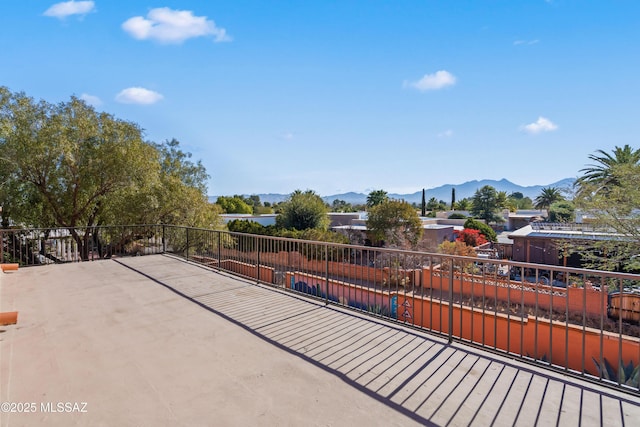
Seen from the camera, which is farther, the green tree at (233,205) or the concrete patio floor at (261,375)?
the green tree at (233,205)

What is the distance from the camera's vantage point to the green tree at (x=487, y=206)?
3962cm

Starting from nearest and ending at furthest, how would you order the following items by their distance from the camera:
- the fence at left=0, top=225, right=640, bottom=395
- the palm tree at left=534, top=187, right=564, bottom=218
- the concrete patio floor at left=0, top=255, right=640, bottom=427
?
1. the concrete patio floor at left=0, top=255, right=640, bottom=427
2. the fence at left=0, top=225, right=640, bottom=395
3. the palm tree at left=534, top=187, right=564, bottom=218

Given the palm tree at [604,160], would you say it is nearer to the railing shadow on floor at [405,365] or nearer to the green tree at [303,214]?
the green tree at [303,214]

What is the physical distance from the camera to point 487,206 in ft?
131

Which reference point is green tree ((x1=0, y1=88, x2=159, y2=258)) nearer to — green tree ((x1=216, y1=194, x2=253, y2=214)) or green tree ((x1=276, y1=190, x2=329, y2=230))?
green tree ((x1=276, y1=190, x2=329, y2=230))

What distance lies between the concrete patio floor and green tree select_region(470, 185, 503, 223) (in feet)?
134

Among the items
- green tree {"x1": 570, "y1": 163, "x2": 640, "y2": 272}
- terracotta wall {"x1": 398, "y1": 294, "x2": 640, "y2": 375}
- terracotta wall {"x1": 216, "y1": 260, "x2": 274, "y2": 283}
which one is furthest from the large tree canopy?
green tree {"x1": 570, "y1": 163, "x2": 640, "y2": 272}

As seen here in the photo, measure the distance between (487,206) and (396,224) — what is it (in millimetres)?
24861

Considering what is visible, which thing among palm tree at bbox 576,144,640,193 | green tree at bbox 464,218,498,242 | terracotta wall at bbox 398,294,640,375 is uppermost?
palm tree at bbox 576,144,640,193

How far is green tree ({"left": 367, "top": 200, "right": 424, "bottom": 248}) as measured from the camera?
66.5 feet

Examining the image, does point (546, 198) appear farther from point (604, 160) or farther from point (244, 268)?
point (244, 268)

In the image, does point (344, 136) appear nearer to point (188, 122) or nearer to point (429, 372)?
point (188, 122)

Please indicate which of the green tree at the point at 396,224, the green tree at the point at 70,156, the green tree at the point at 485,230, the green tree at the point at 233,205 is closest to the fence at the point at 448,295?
the green tree at the point at 70,156

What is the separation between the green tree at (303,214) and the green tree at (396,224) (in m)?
3.97
